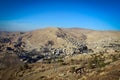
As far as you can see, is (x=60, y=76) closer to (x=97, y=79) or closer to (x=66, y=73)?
(x=66, y=73)

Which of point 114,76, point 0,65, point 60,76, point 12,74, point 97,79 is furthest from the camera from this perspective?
point 0,65

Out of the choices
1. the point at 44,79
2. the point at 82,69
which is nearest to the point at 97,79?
the point at 82,69

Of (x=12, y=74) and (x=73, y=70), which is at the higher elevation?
(x=73, y=70)

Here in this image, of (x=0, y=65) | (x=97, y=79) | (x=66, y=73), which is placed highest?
(x=97, y=79)

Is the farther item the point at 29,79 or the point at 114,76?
the point at 29,79

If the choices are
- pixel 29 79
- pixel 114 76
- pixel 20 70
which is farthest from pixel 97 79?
pixel 20 70

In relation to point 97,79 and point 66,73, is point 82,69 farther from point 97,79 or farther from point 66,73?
point 97,79

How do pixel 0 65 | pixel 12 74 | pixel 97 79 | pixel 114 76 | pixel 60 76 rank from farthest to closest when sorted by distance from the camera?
pixel 0 65 < pixel 12 74 < pixel 60 76 < pixel 97 79 < pixel 114 76

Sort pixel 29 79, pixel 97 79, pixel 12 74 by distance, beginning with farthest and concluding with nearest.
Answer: pixel 12 74, pixel 29 79, pixel 97 79

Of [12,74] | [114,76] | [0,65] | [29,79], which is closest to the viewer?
[114,76]
